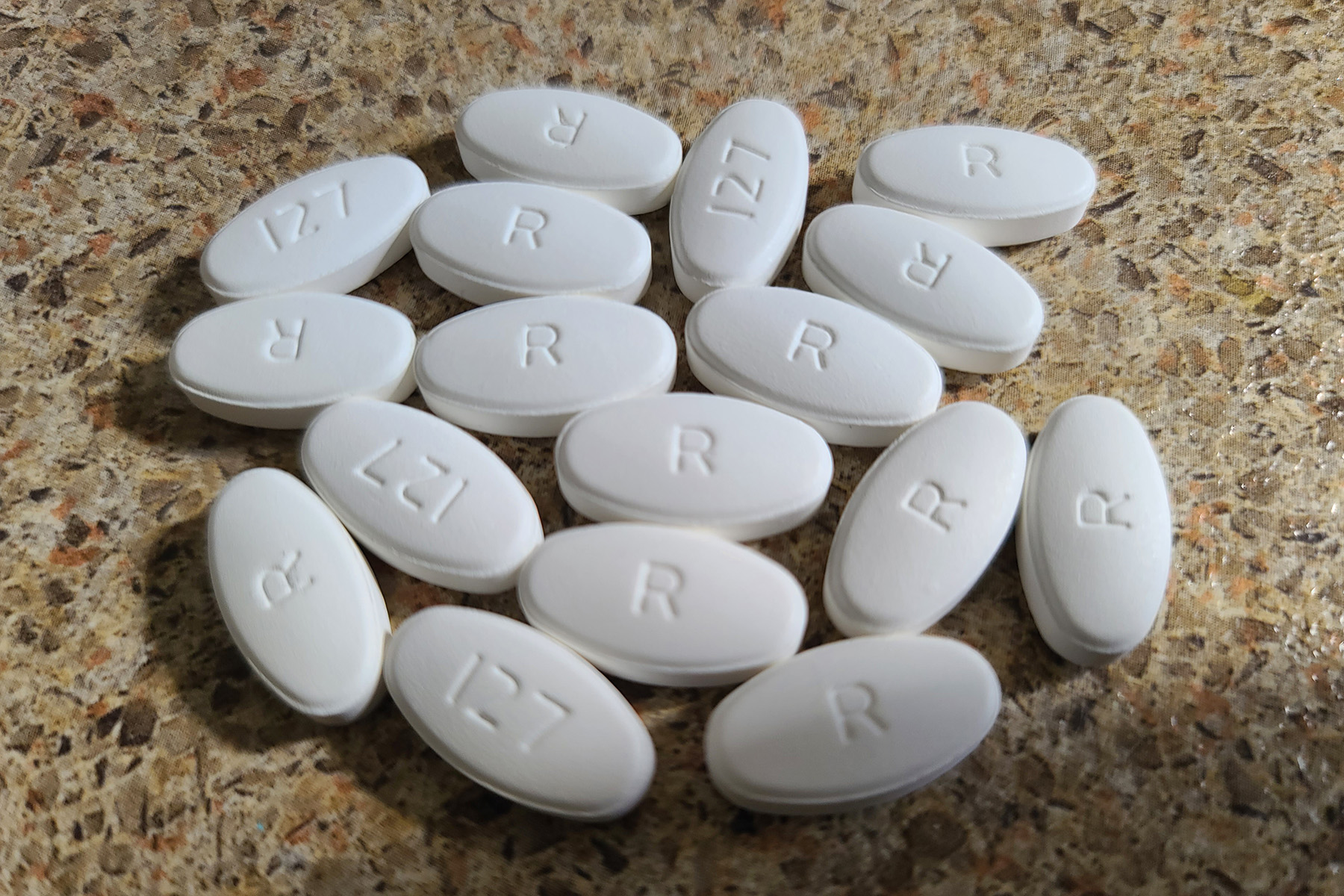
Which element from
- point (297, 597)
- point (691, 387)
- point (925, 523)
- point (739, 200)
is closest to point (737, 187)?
point (739, 200)

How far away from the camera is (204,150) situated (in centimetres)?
70

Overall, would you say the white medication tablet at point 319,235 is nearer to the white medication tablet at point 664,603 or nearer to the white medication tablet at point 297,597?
the white medication tablet at point 297,597

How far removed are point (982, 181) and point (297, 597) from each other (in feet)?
1.49

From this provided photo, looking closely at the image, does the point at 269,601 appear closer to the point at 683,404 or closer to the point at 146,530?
the point at 146,530

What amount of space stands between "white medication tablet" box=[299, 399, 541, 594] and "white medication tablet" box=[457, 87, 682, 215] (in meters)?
0.19

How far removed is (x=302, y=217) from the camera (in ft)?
2.08

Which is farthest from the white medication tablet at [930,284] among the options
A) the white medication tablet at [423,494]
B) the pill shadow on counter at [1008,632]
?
the white medication tablet at [423,494]

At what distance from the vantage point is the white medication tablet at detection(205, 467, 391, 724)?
495 mm

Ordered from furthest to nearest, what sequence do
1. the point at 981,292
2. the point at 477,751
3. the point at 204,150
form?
the point at 204,150
the point at 981,292
the point at 477,751

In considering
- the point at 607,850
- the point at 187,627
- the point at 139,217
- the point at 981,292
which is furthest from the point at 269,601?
the point at 981,292

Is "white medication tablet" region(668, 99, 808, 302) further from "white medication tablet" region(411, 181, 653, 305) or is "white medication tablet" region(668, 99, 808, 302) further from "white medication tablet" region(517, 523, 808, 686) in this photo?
"white medication tablet" region(517, 523, 808, 686)

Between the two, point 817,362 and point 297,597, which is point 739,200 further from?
point 297,597

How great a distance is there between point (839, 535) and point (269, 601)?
29cm

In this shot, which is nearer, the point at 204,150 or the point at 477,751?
the point at 477,751
